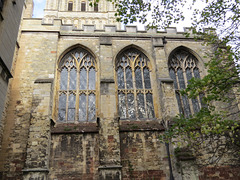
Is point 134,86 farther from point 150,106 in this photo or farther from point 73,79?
point 73,79

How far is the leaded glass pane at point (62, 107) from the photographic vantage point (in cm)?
977

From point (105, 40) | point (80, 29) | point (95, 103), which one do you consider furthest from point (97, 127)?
point (80, 29)

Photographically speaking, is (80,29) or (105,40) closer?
(105,40)

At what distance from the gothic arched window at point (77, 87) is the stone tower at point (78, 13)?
40.6 ft

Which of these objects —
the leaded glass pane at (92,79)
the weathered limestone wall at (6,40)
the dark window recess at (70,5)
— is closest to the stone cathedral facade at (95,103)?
the leaded glass pane at (92,79)

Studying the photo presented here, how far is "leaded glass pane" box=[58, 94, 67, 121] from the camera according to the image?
9.77m

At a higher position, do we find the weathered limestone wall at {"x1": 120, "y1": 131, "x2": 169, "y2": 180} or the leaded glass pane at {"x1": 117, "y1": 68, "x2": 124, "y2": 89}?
the leaded glass pane at {"x1": 117, "y1": 68, "x2": 124, "y2": 89}

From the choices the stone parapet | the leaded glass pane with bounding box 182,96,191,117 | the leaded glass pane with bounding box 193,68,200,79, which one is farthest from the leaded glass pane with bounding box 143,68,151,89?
the leaded glass pane with bounding box 193,68,200,79

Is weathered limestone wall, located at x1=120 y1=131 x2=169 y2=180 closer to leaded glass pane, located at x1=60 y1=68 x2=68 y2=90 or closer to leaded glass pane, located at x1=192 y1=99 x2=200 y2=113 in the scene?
leaded glass pane, located at x1=192 y1=99 x2=200 y2=113

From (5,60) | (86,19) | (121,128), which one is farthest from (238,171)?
(86,19)

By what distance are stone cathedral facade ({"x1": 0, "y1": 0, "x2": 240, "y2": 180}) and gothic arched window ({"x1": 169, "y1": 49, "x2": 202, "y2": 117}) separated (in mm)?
53

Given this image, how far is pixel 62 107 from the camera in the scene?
9969 mm

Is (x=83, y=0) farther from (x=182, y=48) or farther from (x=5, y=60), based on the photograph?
(x=5, y=60)

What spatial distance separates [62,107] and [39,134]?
2050 mm
